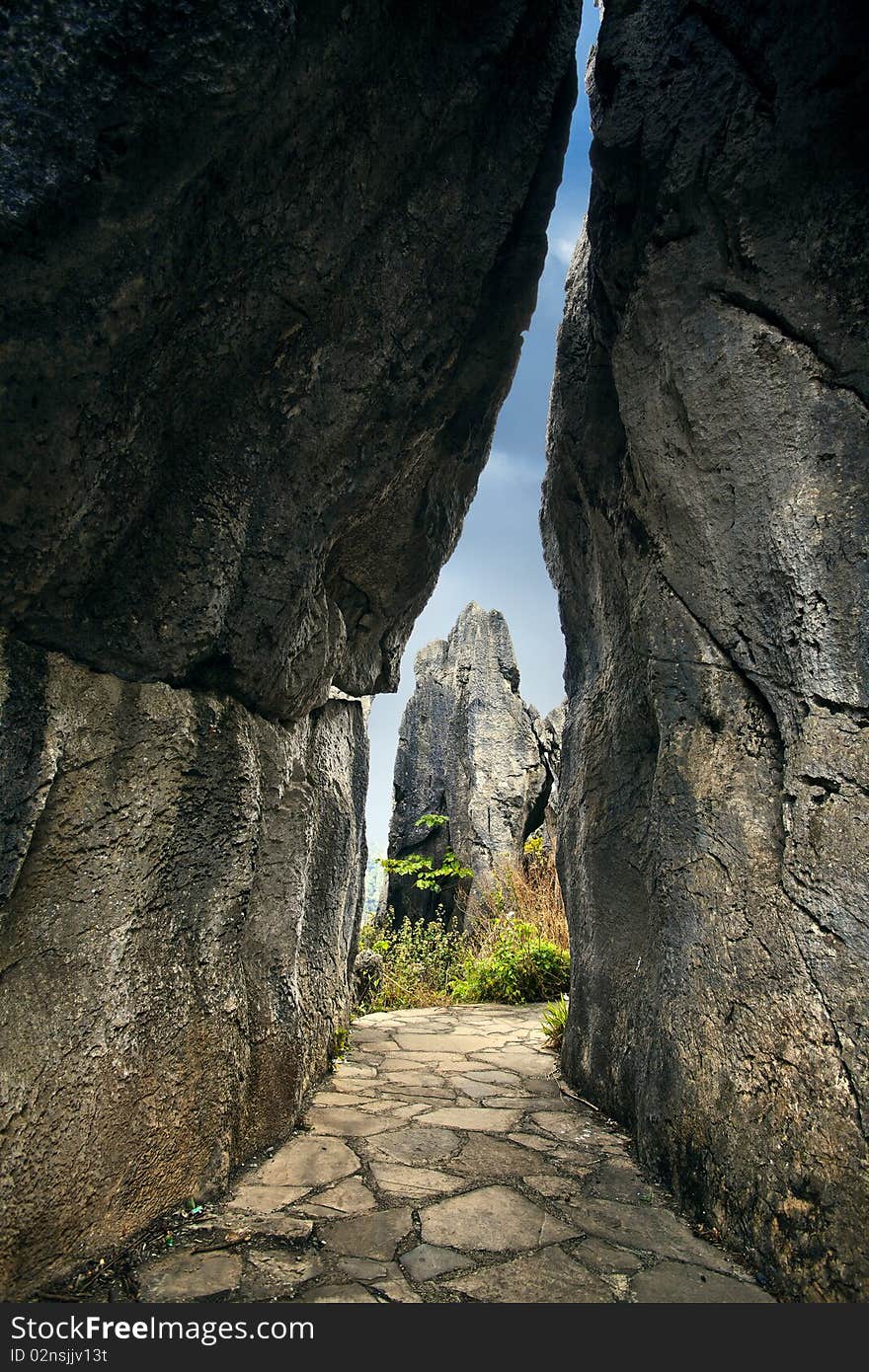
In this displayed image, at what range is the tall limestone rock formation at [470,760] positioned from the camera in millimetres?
14164

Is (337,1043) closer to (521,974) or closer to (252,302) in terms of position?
(521,974)

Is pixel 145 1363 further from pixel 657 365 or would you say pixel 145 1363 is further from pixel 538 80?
pixel 538 80

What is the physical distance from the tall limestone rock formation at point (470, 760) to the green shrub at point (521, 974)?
4812 millimetres

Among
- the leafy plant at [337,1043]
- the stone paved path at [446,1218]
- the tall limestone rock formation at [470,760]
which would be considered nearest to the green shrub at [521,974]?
the leafy plant at [337,1043]

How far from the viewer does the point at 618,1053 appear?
3730 millimetres

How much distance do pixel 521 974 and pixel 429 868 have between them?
6.31 m

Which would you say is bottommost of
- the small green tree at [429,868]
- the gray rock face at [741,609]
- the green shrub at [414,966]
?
the green shrub at [414,966]

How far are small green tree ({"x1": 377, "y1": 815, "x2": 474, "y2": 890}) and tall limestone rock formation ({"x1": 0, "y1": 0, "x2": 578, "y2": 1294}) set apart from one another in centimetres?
943

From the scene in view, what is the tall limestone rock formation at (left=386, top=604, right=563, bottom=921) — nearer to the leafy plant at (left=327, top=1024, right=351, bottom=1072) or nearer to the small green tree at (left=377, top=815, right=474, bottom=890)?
the small green tree at (left=377, top=815, right=474, bottom=890)

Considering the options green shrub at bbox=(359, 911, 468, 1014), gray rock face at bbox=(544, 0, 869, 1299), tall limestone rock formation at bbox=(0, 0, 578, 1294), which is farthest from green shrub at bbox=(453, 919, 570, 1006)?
tall limestone rock formation at bbox=(0, 0, 578, 1294)

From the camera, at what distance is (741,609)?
2807mm

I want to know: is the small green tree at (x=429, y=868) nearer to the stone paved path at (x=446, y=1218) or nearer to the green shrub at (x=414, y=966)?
the green shrub at (x=414, y=966)

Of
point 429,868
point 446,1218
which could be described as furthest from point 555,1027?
point 429,868

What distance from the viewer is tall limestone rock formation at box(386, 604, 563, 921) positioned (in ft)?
46.5
